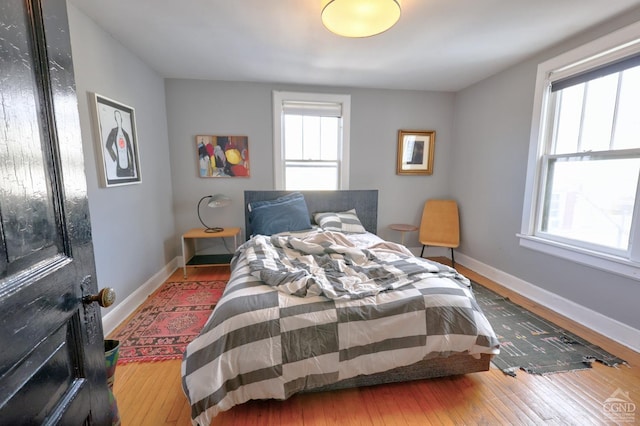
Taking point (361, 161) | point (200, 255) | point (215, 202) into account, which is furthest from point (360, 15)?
point (200, 255)

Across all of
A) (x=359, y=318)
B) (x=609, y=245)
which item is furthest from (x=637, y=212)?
(x=359, y=318)

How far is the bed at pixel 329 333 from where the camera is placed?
133 centimetres

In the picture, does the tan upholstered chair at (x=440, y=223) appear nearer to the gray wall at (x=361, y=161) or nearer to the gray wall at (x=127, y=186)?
the gray wall at (x=361, y=161)

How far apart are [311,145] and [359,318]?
2605 mm

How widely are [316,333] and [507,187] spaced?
273 cm

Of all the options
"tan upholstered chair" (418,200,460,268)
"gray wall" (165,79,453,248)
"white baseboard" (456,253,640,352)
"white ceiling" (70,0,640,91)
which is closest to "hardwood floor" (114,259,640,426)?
"white baseboard" (456,253,640,352)

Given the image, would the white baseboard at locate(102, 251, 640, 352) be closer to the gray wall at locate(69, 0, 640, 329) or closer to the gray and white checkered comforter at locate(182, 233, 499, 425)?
the gray wall at locate(69, 0, 640, 329)

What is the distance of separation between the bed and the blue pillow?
1.06 meters

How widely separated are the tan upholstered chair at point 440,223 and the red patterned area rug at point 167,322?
265cm

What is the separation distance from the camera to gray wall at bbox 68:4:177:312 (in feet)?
6.47

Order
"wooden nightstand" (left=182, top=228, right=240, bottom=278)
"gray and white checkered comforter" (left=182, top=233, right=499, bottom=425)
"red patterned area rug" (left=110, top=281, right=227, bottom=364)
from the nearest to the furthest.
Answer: "gray and white checkered comforter" (left=182, top=233, right=499, bottom=425) < "red patterned area rug" (left=110, top=281, right=227, bottom=364) < "wooden nightstand" (left=182, top=228, right=240, bottom=278)

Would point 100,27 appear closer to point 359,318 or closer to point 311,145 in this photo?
point 311,145

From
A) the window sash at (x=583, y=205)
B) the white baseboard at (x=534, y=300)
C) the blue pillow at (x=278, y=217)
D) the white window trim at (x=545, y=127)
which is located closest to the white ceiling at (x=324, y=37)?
the white window trim at (x=545, y=127)

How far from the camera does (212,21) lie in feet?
6.64
